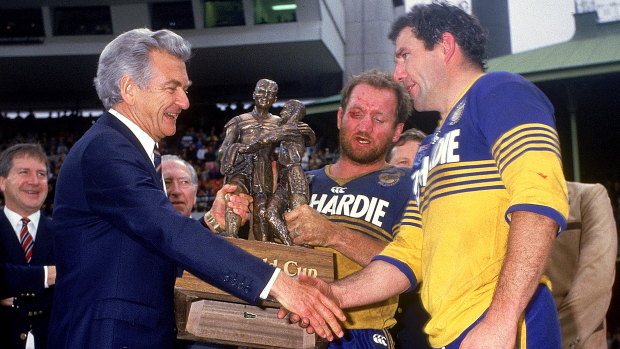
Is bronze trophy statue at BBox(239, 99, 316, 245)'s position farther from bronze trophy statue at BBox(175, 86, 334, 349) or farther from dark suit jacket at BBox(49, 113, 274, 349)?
dark suit jacket at BBox(49, 113, 274, 349)

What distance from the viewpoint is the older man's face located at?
15.3ft

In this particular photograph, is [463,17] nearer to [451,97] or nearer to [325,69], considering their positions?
[451,97]

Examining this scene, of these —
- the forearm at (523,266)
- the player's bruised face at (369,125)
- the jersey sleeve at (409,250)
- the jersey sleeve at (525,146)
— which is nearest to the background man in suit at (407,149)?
the player's bruised face at (369,125)

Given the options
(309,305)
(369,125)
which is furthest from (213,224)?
(369,125)

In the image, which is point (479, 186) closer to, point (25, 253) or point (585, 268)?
point (585, 268)

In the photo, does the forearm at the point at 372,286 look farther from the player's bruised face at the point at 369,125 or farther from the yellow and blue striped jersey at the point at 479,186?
the player's bruised face at the point at 369,125

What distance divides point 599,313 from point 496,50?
79.3ft

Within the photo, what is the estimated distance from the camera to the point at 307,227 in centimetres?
278

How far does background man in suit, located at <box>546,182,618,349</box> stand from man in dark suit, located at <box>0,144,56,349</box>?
2793 mm

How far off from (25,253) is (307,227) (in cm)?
220

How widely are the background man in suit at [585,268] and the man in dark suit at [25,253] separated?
9.16 ft

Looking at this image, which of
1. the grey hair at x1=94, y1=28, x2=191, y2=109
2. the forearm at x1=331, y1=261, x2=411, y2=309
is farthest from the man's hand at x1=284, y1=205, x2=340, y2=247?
the grey hair at x1=94, y1=28, x2=191, y2=109

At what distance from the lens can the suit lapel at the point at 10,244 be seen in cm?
399

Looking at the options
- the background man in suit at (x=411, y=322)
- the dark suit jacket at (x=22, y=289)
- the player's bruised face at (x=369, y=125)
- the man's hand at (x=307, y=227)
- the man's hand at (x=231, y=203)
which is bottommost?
the background man in suit at (x=411, y=322)
